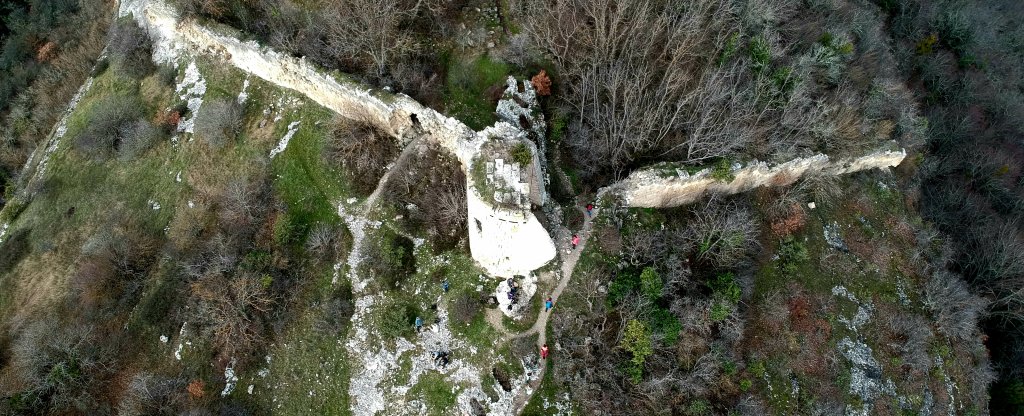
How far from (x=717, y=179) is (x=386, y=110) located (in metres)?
16.7

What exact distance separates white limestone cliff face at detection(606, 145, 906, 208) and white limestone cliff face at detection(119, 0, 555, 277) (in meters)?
5.64

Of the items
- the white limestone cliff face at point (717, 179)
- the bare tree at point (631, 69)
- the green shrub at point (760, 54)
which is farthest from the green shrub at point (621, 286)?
the green shrub at point (760, 54)

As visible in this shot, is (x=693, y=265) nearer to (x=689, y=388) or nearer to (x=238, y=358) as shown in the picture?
(x=689, y=388)

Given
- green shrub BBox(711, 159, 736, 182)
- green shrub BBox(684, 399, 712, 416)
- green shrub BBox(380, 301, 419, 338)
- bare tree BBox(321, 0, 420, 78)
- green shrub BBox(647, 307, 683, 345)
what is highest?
bare tree BBox(321, 0, 420, 78)

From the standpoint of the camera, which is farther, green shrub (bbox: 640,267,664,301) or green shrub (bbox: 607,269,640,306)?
green shrub (bbox: 607,269,640,306)

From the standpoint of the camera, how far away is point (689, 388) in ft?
68.1

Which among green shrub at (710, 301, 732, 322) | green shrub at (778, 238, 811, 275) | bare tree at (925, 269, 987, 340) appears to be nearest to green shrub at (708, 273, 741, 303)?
green shrub at (710, 301, 732, 322)

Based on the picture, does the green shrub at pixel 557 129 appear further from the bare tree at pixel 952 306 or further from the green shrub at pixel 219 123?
the bare tree at pixel 952 306

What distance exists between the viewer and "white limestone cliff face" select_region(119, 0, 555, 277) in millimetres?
21062

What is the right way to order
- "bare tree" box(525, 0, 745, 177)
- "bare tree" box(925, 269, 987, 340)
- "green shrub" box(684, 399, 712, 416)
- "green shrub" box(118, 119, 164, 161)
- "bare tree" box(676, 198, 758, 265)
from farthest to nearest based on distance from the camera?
"green shrub" box(118, 119, 164, 161) < "bare tree" box(925, 269, 987, 340) < "bare tree" box(525, 0, 745, 177) < "bare tree" box(676, 198, 758, 265) < "green shrub" box(684, 399, 712, 416)

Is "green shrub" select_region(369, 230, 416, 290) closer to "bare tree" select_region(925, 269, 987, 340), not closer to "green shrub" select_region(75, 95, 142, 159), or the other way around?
"green shrub" select_region(75, 95, 142, 159)

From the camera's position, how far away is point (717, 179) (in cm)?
2505

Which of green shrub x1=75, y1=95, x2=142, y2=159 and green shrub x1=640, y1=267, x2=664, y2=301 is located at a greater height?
green shrub x1=640, y1=267, x2=664, y2=301

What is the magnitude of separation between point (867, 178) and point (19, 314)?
46529mm
